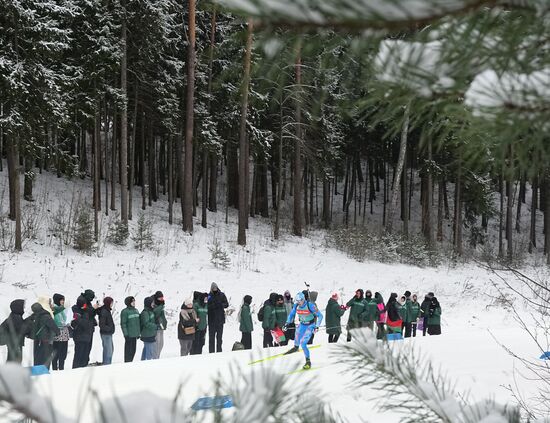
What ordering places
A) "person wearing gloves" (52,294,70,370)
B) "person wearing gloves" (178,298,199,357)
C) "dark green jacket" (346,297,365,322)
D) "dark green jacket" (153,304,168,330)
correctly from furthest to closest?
"dark green jacket" (346,297,365,322)
"person wearing gloves" (178,298,199,357)
"dark green jacket" (153,304,168,330)
"person wearing gloves" (52,294,70,370)

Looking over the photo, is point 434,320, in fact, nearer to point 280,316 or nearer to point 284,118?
point 280,316

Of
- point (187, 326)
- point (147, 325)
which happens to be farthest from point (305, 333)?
point (147, 325)

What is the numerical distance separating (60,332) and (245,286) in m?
7.82

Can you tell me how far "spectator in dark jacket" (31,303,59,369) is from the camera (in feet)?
29.4

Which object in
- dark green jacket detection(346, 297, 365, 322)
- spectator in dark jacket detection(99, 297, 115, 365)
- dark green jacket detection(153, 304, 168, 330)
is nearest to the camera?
spectator in dark jacket detection(99, 297, 115, 365)

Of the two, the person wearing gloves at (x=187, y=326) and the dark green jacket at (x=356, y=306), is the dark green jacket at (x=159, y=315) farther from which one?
the dark green jacket at (x=356, y=306)

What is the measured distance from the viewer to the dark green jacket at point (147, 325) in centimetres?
1073

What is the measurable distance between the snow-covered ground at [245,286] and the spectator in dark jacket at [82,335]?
3.62 ft

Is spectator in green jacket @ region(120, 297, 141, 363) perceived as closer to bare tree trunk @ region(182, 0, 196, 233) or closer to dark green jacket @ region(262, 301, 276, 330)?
dark green jacket @ region(262, 301, 276, 330)

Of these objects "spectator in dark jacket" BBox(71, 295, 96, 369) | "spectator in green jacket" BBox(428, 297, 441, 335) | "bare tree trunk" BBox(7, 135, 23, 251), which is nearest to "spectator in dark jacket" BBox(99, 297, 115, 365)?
"spectator in dark jacket" BBox(71, 295, 96, 369)

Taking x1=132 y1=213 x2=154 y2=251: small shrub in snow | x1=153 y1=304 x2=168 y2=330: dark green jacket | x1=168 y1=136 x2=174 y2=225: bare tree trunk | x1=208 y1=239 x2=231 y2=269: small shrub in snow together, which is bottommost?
x1=153 y1=304 x2=168 y2=330: dark green jacket

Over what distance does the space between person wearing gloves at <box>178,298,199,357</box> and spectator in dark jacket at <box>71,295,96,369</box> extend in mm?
1903

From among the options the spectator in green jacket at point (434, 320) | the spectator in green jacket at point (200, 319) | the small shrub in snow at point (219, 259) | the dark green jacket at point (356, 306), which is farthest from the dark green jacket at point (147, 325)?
the spectator in green jacket at point (434, 320)

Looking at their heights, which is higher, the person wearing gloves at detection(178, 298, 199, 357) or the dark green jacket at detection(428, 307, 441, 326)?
the person wearing gloves at detection(178, 298, 199, 357)
